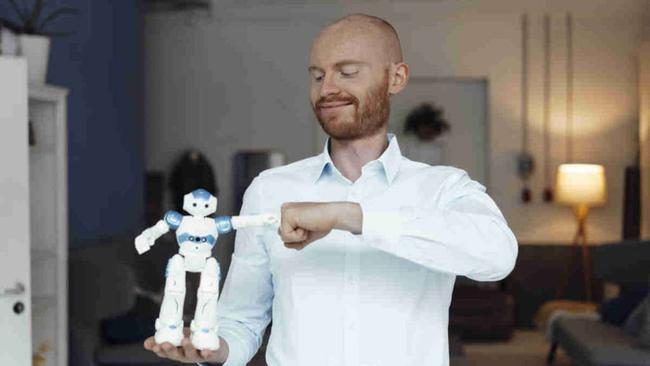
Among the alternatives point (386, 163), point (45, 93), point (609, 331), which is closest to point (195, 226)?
point (386, 163)

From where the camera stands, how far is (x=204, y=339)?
1.32 meters

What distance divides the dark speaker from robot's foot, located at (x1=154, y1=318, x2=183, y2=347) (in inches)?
254

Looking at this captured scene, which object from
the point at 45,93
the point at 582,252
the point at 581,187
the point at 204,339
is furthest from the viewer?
the point at 582,252

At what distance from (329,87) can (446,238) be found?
12.7 inches

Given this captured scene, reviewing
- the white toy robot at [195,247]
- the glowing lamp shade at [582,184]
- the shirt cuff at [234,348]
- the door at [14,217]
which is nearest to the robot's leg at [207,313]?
the white toy robot at [195,247]

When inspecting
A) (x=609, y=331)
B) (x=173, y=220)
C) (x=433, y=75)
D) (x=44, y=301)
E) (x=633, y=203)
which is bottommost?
(x=609, y=331)

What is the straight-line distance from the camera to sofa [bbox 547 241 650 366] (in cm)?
452

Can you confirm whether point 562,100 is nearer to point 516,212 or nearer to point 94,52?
point 516,212

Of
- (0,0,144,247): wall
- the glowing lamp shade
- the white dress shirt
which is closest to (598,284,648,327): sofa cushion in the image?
the glowing lamp shade

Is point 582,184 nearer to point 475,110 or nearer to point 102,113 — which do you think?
point 475,110

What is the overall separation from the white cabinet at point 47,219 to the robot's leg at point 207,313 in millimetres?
2817

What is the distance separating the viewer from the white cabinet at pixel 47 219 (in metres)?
4.00

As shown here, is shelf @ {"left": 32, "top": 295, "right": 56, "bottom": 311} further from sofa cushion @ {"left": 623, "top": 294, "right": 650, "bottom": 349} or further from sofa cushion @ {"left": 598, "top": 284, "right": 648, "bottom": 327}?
sofa cushion @ {"left": 598, "top": 284, "right": 648, "bottom": 327}

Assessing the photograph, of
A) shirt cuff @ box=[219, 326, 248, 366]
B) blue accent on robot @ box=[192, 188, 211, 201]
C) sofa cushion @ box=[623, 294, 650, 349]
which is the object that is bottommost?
sofa cushion @ box=[623, 294, 650, 349]
